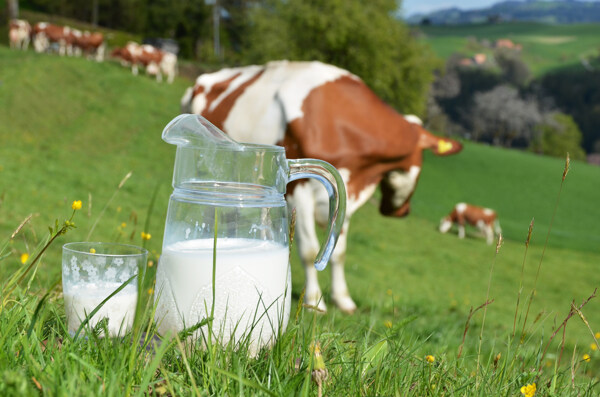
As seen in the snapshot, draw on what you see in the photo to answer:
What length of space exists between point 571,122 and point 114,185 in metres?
73.2

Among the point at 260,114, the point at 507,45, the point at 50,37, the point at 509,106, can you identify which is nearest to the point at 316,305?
the point at 260,114

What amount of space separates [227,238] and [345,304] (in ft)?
13.5

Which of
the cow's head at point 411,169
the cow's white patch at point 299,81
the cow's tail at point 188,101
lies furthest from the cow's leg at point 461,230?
the cow's white patch at point 299,81

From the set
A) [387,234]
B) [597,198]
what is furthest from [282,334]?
[597,198]

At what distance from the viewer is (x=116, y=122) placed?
53.9ft

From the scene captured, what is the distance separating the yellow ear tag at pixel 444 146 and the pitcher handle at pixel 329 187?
4.53m

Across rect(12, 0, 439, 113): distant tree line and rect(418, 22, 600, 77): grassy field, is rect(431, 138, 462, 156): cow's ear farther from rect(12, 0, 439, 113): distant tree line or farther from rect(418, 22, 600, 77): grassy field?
rect(418, 22, 600, 77): grassy field

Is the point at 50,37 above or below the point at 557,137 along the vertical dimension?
above

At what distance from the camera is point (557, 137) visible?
70812mm

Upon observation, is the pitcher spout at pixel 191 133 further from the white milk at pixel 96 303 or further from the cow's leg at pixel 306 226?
the cow's leg at pixel 306 226

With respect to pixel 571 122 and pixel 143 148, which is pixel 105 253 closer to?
pixel 143 148

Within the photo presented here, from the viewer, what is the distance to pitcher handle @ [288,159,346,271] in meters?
1.73

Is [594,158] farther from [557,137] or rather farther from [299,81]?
[299,81]

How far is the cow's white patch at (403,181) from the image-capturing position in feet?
20.3
